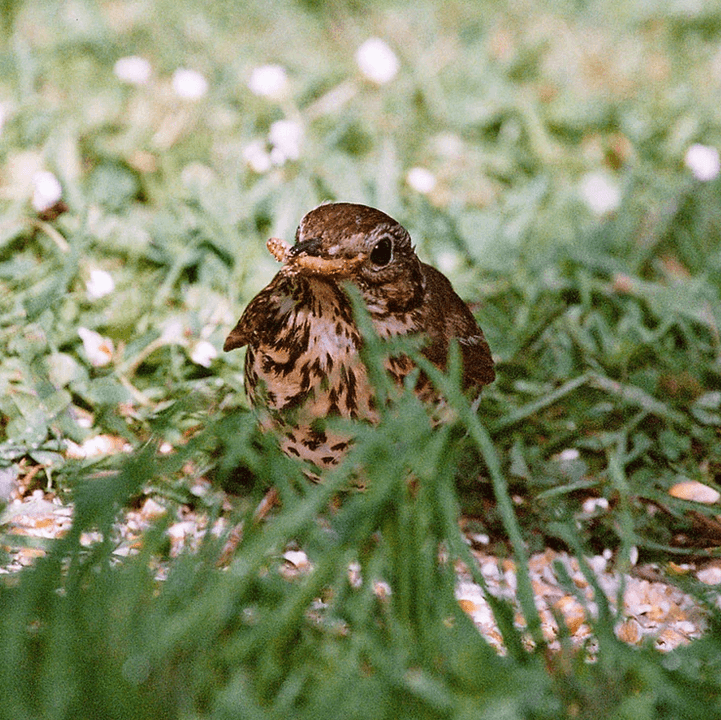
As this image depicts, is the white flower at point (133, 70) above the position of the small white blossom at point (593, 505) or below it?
above

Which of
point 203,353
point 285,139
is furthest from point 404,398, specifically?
point 285,139

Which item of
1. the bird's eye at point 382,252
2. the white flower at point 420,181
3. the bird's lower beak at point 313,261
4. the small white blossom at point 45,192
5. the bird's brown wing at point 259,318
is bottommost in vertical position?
the bird's brown wing at point 259,318

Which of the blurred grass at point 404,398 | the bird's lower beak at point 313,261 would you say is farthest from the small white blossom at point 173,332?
the bird's lower beak at point 313,261

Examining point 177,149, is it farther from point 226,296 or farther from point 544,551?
point 544,551

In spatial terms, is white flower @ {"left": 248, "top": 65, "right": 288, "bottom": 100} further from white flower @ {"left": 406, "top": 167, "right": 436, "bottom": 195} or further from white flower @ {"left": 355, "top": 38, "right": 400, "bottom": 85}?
white flower @ {"left": 406, "top": 167, "right": 436, "bottom": 195}

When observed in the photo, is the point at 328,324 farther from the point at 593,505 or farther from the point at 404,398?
the point at 593,505

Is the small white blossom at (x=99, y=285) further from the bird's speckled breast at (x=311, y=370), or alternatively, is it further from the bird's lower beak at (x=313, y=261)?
the bird's lower beak at (x=313, y=261)
